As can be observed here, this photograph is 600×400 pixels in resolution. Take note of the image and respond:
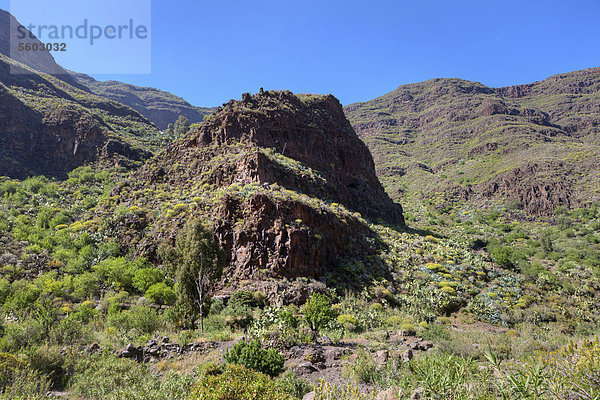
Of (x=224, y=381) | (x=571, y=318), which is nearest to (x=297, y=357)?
(x=224, y=381)

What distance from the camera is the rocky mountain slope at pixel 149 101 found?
5256 inches

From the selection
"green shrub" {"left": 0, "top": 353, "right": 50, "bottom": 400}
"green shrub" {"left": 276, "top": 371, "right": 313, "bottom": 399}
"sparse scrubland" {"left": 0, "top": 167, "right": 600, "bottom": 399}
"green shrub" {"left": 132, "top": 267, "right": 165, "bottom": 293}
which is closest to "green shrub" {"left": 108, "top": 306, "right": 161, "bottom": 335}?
"sparse scrubland" {"left": 0, "top": 167, "right": 600, "bottom": 399}

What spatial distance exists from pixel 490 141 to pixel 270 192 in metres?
77.5

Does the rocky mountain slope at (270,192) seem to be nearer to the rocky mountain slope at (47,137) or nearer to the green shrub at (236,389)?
the green shrub at (236,389)

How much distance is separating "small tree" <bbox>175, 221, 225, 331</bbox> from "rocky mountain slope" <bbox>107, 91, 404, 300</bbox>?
19.2 ft

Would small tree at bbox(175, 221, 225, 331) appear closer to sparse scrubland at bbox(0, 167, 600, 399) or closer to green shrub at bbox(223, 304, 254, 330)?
sparse scrubland at bbox(0, 167, 600, 399)

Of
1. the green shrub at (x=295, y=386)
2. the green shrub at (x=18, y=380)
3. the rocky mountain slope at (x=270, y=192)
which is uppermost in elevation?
the rocky mountain slope at (x=270, y=192)

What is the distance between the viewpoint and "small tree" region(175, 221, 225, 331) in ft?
47.3

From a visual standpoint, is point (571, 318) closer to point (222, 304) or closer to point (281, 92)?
point (222, 304)

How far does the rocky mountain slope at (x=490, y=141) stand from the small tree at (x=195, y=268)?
63383 millimetres

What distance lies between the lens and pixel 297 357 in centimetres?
1053

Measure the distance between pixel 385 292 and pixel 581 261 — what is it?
103 feet

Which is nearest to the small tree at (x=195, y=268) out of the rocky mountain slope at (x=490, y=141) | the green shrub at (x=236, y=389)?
the green shrub at (x=236, y=389)

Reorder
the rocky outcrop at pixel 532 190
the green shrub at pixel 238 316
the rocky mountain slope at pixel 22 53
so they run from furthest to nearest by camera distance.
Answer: the rocky mountain slope at pixel 22 53, the rocky outcrop at pixel 532 190, the green shrub at pixel 238 316
